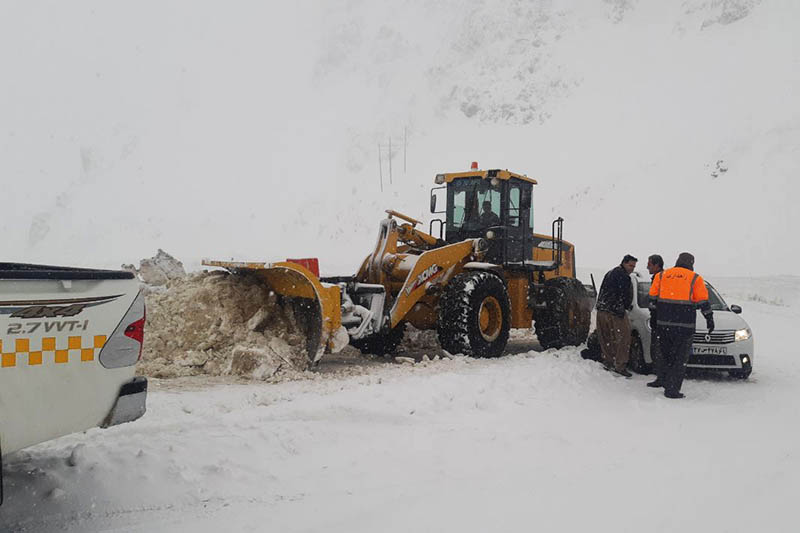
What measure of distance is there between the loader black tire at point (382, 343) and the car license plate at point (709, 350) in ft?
12.8

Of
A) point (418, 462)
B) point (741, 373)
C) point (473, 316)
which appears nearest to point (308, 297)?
point (473, 316)

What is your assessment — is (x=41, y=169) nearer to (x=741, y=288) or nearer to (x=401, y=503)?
(x=741, y=288)

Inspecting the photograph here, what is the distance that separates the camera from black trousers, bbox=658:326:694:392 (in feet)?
23.3

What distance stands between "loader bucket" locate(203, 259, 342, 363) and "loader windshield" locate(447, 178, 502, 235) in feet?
11.1

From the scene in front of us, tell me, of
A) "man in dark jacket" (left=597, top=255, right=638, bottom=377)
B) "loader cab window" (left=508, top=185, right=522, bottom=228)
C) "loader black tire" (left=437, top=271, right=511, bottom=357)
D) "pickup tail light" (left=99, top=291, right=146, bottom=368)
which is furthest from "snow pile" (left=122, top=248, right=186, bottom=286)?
"pickup tail light" (left=99, top=291, right=146, bottom=368)

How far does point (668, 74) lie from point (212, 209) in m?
27.4

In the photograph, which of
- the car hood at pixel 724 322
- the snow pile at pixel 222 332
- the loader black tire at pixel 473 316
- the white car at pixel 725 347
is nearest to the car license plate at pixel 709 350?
the white car at pixel 725 347

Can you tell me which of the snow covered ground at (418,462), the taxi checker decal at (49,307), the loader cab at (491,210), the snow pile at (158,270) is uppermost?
the loader cab at (491,210)

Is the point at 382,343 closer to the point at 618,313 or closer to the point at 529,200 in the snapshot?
the point at 529,200

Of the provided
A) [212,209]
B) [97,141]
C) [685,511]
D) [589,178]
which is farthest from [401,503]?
[97,141]

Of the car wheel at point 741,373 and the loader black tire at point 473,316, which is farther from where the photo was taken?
the loader black tire at point 473,316

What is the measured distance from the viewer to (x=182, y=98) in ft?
174

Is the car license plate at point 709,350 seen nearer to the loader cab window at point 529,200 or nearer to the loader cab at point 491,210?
the loader cab at point 491,210

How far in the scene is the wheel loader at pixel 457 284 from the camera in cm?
792
